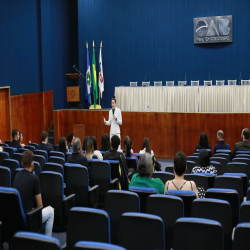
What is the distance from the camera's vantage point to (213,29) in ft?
49.2

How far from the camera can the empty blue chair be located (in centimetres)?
364

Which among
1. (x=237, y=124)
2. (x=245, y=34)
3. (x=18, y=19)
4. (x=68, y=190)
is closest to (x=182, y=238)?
(x=68, y=190)

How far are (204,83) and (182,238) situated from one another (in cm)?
1228

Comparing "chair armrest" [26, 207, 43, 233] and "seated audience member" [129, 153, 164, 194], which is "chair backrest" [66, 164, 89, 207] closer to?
"seated audience member" [129, 153, 164, 194]

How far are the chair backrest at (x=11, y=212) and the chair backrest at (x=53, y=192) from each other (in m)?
0.75

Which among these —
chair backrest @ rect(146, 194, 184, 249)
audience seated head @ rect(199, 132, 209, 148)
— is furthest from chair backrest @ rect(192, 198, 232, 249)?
audience seated head @ rect(199, 132, 209, 148)

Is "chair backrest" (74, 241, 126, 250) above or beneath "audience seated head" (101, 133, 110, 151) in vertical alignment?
beneath

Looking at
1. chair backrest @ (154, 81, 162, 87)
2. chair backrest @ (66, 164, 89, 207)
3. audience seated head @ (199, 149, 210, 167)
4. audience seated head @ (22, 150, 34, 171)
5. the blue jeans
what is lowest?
the blue jeans

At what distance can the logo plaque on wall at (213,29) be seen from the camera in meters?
14.8

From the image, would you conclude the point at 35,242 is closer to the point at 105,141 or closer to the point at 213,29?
the point at 105,141

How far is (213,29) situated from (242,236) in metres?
13.4

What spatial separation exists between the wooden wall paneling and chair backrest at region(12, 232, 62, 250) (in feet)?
29.8

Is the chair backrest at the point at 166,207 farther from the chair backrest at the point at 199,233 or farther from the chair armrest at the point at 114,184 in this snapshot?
the chair armrest at the point at 114,184

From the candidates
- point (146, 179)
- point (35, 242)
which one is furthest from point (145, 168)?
point (35, 242)
